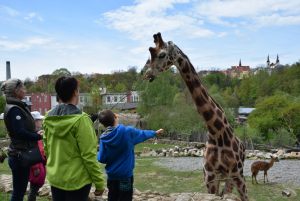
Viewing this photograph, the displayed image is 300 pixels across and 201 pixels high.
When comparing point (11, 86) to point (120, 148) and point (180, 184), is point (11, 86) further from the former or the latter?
point (180, 184)

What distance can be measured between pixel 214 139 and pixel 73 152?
2483 mm

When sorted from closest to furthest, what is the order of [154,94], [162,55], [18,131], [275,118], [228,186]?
1. [18,131]
2. [162,55]
3. [228,186]
4. [275,118]
5. [154,94]

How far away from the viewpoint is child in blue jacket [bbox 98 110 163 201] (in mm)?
4488

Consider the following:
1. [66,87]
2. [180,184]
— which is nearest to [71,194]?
[66,87]

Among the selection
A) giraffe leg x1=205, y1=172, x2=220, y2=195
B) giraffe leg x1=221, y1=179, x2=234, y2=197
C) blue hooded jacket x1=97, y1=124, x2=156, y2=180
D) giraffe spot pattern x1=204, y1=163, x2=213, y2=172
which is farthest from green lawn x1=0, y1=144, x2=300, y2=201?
blue hooded jacket x1=97, y1=124, x2=156, y2=180

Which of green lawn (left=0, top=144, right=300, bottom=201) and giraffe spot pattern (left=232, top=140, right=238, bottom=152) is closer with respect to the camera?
giraffe spot pattern (left=232, top=140, right=238, bottom=152)

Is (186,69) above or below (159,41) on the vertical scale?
below

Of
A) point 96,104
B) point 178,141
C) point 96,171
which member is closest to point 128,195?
point 96,171

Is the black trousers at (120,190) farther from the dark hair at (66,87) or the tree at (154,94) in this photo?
the tree at (154,94)

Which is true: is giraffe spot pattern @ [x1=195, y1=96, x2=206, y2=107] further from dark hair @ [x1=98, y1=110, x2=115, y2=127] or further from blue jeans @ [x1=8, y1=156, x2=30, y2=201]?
blue jeans @ [x1=8, y1=156, x2=30, y2=201]

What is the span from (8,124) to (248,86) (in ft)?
200

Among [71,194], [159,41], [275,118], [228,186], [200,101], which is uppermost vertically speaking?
[159,41]

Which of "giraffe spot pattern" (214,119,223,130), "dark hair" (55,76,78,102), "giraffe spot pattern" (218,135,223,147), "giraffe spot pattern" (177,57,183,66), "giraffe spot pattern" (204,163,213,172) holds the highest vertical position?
"giraffe spot pattern" (177,57,183,66)

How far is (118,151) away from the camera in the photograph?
4.56 m
